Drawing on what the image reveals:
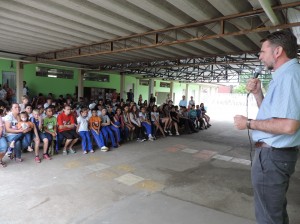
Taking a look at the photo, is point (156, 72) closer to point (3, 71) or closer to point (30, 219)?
point (3, 71)

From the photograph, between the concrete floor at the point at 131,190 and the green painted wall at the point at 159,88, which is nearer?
the concrete floor at the point at 131,190

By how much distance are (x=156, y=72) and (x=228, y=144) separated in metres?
10.2

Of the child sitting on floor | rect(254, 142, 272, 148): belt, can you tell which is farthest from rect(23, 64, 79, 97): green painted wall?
rect(254, 142, 272, 148): belt

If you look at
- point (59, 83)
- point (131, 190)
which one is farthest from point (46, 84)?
point (131, 190)

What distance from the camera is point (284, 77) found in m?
1.36

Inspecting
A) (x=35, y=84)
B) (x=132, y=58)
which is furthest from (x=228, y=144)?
(x=35, y=84)

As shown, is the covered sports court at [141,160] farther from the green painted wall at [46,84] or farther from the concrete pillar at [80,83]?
the concrete pillar at [80,83]

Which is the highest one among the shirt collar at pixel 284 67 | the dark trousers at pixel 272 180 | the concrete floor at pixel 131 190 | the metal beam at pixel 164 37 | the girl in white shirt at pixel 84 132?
the metal beam at pixel 164 37

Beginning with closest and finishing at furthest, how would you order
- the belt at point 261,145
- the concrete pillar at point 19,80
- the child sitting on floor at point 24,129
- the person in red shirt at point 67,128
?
the belt at point 261,145 < the child sitting on floor at point 24,129 < the person in red shirt at point 67,128 < the concrete pillar at point 19,80

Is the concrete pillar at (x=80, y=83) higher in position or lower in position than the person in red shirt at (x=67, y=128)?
higher

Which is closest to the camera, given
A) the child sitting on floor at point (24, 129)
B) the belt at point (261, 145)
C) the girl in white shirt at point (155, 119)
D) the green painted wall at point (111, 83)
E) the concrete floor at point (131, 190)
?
the belt at point (261, 145)

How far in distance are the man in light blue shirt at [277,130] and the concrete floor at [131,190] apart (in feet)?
4.85

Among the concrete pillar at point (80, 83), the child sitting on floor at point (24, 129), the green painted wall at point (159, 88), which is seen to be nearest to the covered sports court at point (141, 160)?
the child sitting on floor at point (24, 129)

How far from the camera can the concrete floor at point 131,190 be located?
111 inches
